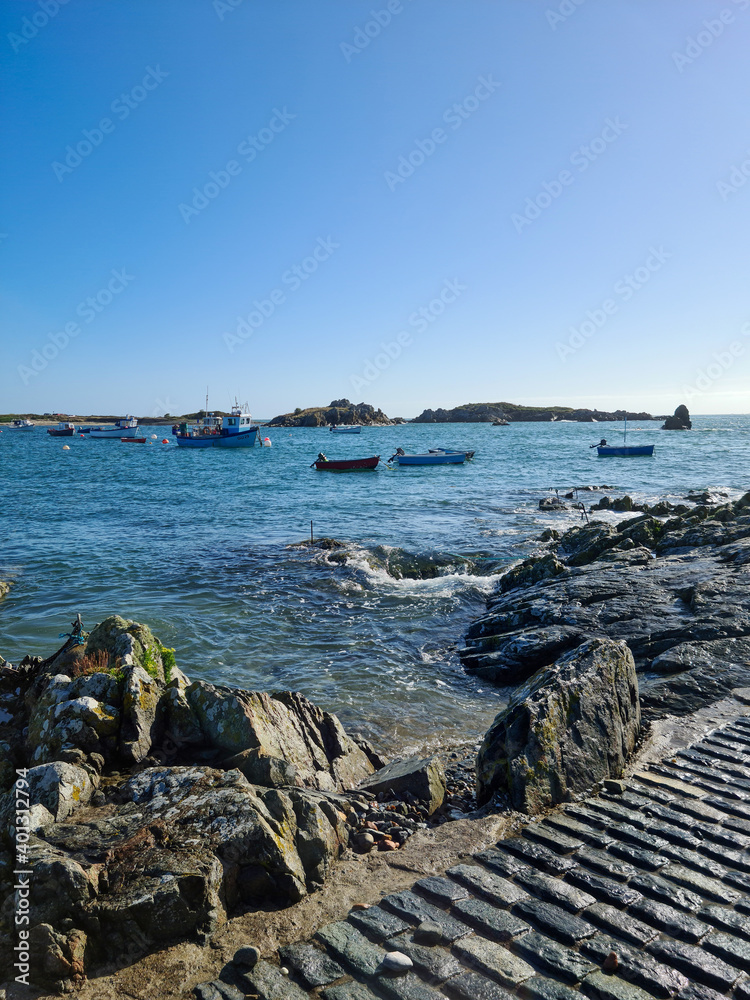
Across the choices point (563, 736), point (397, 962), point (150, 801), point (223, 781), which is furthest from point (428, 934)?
point (563, 736)

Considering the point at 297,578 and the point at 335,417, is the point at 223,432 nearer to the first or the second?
the point at 297,578

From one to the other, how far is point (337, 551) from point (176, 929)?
60.3 feet

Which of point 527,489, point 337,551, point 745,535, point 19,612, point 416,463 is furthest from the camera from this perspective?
point 416,463

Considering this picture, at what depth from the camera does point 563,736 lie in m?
5.83

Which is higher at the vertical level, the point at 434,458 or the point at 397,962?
the point at 434,458

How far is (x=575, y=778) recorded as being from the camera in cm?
575

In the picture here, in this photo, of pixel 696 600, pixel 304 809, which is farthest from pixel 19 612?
pixel 696 600

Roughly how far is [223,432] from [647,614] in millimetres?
83438

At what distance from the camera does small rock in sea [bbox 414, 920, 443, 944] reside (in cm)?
387

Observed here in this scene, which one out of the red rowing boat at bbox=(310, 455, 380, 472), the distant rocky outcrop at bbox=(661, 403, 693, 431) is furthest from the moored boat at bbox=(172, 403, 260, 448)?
the distant rocky outcrop at bbox=(661, 403, 693, 431)

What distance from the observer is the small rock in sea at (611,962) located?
3.68m

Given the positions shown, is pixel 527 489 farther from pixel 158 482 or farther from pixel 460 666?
pixel 460 666

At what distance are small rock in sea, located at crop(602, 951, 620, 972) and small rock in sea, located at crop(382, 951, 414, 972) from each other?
117 cm

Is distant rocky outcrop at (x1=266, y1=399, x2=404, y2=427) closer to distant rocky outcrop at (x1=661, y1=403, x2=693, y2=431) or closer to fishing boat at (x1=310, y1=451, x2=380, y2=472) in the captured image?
distant rocky outcrop at (x1=661, y1=403, x2=693, y2=431)
